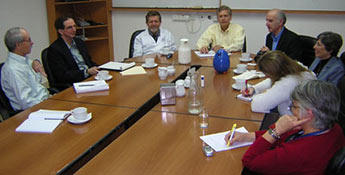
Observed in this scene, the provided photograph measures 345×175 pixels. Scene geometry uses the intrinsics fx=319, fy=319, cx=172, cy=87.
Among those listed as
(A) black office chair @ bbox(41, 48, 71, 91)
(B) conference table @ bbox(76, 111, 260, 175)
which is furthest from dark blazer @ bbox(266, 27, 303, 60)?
(A) black office chair @ bbox(41, 48, 71, 91)

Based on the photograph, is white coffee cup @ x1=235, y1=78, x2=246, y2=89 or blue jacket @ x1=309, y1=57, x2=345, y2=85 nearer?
white coffee cup @ x1=235, y1=78, x2=246, y2=89

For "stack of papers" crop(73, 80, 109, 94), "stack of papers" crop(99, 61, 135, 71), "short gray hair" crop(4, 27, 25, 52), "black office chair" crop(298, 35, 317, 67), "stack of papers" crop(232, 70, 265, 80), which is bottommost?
"stack of papers" crop(73, 80, 109, 94)

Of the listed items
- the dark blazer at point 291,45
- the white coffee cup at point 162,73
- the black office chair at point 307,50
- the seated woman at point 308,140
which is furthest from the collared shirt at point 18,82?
the black office chair at point 307,50

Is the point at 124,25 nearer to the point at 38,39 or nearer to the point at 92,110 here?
the point at 38,39

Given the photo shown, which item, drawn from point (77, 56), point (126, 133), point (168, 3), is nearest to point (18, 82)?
point (77, 56)

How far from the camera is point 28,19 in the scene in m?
4.51

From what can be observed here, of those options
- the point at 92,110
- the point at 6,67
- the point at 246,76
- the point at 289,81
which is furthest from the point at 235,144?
the point at 6,67

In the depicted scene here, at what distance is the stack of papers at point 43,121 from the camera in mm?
1759

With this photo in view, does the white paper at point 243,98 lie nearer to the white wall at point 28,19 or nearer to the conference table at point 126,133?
the conference table at point 126,133

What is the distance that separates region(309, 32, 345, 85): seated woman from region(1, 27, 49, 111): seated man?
7.81 feet

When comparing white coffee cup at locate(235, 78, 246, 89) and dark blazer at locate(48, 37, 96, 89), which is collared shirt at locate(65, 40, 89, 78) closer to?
dark blazer at locate(48, 37, 96, 89)

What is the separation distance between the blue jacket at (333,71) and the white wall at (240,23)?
68.9 inches

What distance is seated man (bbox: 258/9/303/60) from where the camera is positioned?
3.33 meters

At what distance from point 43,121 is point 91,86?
1.98ft
